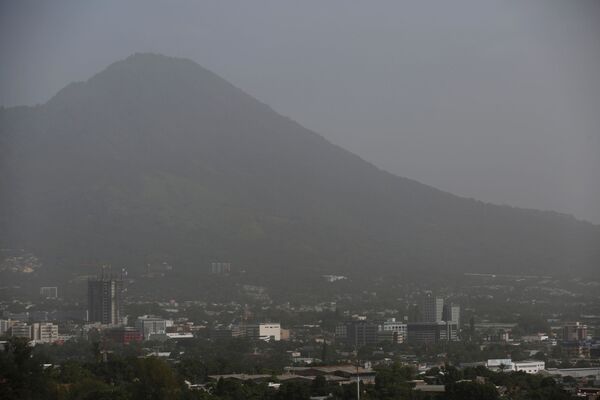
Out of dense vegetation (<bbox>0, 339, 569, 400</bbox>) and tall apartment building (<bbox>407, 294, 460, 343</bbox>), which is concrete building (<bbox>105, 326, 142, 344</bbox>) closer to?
tall apartment building (<bbox>407, 294, 460, 343</bbox>)

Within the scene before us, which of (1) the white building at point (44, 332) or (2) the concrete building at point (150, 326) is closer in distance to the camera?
(1) the white building at point (44, 332)

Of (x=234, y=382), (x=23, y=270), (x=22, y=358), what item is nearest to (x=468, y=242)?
(x=23, y=270)

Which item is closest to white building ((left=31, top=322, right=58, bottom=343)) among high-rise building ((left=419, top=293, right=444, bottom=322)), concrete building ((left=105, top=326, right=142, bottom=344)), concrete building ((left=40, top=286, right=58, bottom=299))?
concrete building ((left=105, top=326, right=142, bottom=344))

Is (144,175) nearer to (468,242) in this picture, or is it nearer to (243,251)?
(243,251)

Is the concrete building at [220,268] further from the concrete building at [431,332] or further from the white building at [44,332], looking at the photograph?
the white building at [44,332]

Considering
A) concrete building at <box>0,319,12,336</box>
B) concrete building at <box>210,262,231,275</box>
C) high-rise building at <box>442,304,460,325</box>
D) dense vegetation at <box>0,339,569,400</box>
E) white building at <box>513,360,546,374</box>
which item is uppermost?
concrete building at <box>210,262,231,275</box>

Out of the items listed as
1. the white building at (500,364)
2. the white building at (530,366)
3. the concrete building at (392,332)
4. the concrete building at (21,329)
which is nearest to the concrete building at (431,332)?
the concrete building at (392,332)
